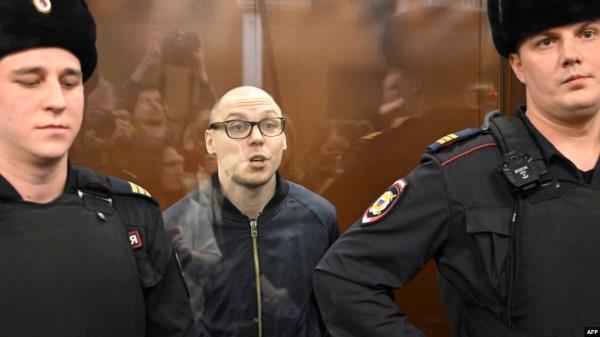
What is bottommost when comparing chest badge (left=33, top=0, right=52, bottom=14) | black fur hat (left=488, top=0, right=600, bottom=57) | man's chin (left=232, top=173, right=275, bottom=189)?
man's chin (left=232, top=173, right=275, bottom=189)

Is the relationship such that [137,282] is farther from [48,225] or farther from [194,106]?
[194,106]

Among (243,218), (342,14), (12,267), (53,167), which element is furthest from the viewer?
(342,14)

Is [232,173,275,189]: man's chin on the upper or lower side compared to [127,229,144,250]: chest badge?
upper

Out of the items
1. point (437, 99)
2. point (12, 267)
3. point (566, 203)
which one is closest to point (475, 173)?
point (566, 203)

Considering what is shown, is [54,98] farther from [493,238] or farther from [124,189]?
[493,238]

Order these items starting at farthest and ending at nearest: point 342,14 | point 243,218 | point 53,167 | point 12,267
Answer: point 342,14
point 243,218
point 53,167
point 12,267

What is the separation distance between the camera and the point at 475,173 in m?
1.44

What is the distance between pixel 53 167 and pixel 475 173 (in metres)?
0.85

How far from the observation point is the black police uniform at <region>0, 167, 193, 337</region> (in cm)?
128

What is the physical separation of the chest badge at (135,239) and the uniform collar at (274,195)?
50 cm

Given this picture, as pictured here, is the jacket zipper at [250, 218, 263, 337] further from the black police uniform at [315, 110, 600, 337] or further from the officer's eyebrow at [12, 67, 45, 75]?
the officer's eyebrow at [12, 67, 45, 75]

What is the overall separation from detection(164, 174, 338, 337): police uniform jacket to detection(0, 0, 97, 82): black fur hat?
2.04 ft

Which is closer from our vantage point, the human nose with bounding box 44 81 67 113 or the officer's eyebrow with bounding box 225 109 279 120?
the human nose with bounding box 44 81 67 113

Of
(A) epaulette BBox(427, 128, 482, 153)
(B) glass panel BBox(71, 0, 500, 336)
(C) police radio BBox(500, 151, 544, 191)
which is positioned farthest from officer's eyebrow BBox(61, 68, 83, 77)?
(C) police radio BBox(500, 151, 544, 191)
